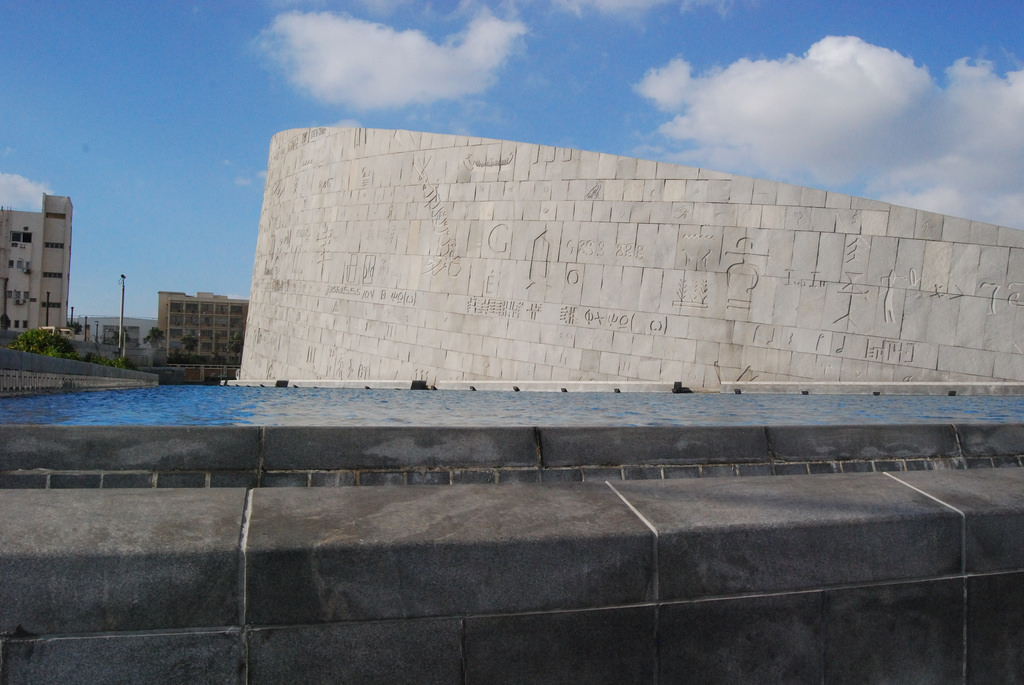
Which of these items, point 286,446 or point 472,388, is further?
point 472,388

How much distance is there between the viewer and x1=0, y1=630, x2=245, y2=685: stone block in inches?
75.9

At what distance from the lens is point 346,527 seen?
217 centimetres

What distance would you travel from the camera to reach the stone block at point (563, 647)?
215cm

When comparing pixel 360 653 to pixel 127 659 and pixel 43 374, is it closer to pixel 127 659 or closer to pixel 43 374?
pixel 127 659

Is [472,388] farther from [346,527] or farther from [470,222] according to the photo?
[346,527]

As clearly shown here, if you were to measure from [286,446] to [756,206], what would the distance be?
10782mm

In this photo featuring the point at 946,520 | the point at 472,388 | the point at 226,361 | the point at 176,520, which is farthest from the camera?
the point at 226,361

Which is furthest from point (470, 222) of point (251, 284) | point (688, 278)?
point (251, 284)

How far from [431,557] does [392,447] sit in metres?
0.96

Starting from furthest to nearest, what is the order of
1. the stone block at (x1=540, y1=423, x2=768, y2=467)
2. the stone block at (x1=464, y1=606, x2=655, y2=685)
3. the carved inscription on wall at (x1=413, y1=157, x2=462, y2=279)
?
1. the carved inscription on wall at (x1=413, y1=157, x2=462, y2=279)
2. the stone block at (x1=540, y1=423, x2=768, y2=467)
3. the stone block at (x1=464, y1=606, x2=655, y2=685)

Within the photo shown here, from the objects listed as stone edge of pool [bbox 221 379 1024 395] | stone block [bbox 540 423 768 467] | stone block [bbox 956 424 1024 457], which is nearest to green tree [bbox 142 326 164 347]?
stone edge of pool [bbox 221 379 1024 395]

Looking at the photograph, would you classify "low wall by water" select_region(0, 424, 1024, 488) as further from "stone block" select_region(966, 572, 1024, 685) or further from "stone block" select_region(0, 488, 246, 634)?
"stone block" select_region(966, 572, 1024, 685)

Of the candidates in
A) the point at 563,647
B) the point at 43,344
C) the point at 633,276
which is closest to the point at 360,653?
the point at 563,647

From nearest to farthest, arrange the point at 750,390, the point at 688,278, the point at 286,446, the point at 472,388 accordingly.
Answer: the point at 286,446
the point at 750,390
the point at 688,278
the point at 472,388
